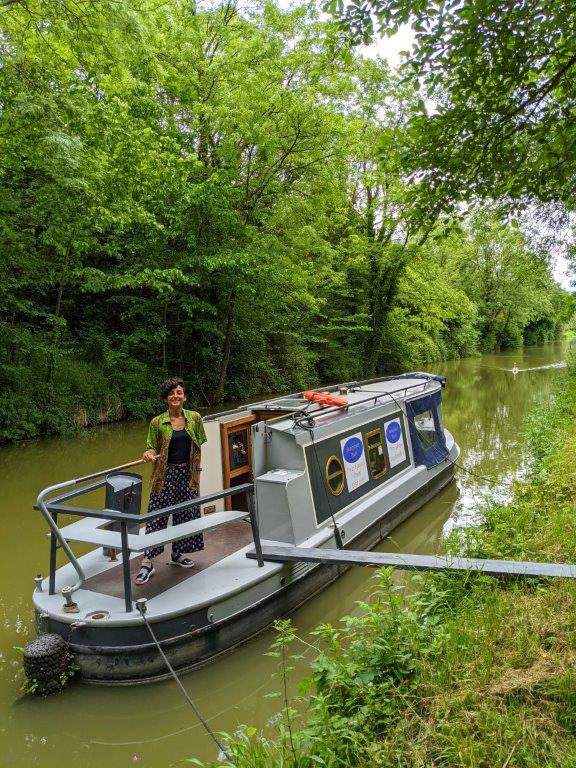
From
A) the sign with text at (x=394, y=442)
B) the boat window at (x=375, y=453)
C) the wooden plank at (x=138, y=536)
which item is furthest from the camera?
the sign with text at (x=394, y=442)

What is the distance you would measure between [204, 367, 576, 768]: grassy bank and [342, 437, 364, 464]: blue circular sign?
253cm

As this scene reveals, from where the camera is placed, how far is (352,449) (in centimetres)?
664

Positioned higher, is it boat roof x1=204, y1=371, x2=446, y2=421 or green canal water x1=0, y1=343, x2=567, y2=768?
boat roof x1=204, y1=371, x2=446, y2=421

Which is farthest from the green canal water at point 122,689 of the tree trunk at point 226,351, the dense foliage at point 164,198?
the tree trunk at point 226,351

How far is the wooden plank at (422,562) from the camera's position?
3.85 meters

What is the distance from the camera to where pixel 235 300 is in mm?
16328

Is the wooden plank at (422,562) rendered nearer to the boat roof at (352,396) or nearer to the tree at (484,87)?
the boat roof at (352,396)

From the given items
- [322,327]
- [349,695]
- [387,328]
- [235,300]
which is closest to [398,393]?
[349,695]

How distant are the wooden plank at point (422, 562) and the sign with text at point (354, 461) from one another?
1616mm

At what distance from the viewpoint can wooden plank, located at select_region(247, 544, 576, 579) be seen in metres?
3.85

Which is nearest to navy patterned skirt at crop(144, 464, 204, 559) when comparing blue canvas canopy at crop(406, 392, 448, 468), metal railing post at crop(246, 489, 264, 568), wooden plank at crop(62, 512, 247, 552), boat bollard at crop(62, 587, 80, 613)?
wooden plank at crop(62, 512, 247, 552)

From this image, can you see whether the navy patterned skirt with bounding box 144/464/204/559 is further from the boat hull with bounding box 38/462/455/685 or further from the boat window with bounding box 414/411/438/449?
the boat window with bounding box 414/411/438/449

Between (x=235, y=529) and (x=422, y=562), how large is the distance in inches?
91.7

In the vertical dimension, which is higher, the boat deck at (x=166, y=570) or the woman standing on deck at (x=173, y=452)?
the woman standing on deck at (x=173, y=452)
